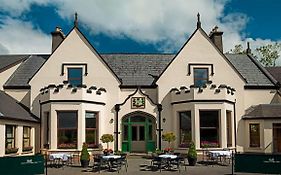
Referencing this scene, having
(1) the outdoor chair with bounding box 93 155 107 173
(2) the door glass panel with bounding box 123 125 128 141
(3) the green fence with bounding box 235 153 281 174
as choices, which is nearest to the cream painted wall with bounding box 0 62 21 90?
(2) the door glass panel with bounding box 123 125 128 141

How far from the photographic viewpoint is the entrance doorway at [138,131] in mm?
26484

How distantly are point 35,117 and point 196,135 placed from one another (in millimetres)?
11384

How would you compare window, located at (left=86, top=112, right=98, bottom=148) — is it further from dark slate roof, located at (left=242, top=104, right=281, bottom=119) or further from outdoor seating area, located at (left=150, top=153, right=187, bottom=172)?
dark slate roof, located at (left=242, top=104, right=281, bottom=119)

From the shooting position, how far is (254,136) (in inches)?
1025

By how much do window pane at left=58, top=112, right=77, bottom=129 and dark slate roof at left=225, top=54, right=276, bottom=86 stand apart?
13.5m

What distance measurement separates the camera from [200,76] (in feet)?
88.0

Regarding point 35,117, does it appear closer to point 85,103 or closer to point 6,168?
point 85,103

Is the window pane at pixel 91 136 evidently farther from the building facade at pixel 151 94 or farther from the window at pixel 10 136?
the window at pixel 10 136

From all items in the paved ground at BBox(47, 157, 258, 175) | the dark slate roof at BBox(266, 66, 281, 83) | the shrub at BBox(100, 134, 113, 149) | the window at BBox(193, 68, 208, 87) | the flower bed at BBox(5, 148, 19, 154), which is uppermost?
the dark slate roof at BBox(266, 66, 281, 83)

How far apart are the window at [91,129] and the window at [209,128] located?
287 inches

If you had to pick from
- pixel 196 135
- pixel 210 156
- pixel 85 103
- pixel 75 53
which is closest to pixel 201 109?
pixel 196 135

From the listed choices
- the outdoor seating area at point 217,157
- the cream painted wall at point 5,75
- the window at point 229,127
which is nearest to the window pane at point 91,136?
the outdoor seating area at point 217,157

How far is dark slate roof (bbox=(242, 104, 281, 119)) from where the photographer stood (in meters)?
25.0

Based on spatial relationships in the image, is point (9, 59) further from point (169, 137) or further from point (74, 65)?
point (169, 137)
